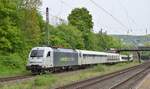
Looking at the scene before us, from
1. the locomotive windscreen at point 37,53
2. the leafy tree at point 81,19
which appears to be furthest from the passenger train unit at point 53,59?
the leafy tree at point 81,19

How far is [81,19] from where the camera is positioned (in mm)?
100812

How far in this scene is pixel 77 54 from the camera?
55.4 meters

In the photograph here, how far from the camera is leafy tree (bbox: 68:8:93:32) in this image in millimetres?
98062

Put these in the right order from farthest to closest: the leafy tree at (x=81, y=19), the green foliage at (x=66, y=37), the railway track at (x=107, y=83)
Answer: the leafy tree at (x=81, y=19), the green foliage at (x=66, y=37), the railway track at (x=107, y=83)

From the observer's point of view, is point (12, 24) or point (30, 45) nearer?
point (12, 24)

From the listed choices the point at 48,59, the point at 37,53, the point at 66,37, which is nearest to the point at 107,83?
the point at 48,59

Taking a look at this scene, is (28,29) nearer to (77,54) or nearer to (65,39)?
(77,54)

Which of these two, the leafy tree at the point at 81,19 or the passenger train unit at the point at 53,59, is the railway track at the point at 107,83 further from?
the leafy tree at the point at 81,19

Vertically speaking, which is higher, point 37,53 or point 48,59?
point 37,53

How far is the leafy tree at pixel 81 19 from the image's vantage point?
3861 inches

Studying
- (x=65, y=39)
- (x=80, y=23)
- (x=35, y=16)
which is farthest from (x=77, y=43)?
(x=35, y=16)

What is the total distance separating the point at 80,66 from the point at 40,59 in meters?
17.9

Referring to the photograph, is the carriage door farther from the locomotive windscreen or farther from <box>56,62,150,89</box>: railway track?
<box>56,62,150,89</box>: railway track

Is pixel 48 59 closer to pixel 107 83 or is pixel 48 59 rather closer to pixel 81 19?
pixel 107 83
